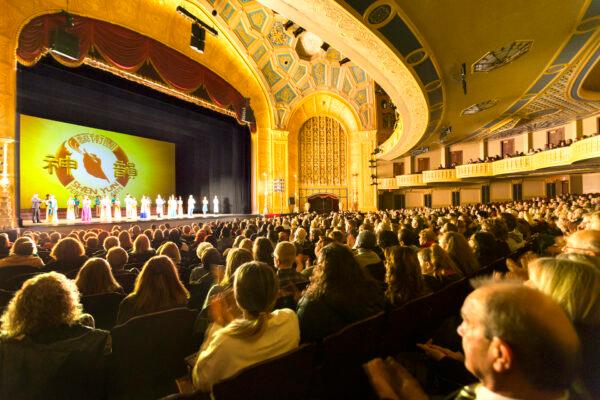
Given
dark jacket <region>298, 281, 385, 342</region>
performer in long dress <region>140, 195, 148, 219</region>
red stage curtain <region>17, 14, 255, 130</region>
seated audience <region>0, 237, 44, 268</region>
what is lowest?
dark jacket <region>298, 281, 385, 342</region>

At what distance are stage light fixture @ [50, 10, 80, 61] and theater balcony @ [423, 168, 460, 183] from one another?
67.3 feet

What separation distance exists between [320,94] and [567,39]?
1541 centimetres

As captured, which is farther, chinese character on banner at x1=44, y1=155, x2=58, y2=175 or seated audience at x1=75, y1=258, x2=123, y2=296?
chinese character on banner at x1=44, y1=155, x2=58, y2=175

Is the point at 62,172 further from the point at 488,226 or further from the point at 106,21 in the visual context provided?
the point at 488,226

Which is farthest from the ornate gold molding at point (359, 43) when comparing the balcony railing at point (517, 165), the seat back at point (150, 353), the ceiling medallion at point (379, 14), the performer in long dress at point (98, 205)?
the performer in long dress at point (98, 205)

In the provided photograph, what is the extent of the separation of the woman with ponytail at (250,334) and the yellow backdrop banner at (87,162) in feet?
46.8

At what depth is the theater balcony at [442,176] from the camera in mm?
21438

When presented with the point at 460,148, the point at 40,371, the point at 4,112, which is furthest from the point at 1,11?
the point at 460,148

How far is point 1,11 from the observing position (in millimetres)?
8992

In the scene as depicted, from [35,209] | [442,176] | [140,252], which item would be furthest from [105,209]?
[442,176]

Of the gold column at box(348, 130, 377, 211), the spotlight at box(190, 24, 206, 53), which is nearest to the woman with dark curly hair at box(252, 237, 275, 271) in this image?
the spotlight at box(190, 24, 206, 53)

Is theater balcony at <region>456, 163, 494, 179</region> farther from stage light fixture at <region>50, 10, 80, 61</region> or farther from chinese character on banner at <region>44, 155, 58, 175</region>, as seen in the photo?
chinese character on banner at <region>44, 155, 58, 175</region>

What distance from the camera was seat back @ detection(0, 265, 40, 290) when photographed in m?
3.24

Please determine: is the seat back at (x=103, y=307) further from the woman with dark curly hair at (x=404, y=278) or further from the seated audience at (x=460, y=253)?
the seated audience at (x=460, y=253)
